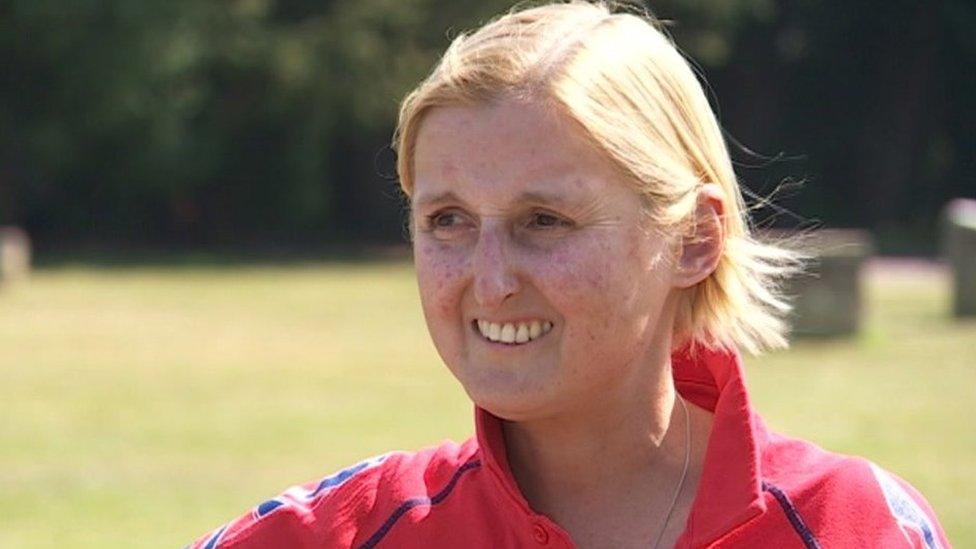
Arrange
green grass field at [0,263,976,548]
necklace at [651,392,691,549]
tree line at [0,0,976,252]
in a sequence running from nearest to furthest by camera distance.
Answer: necklace at [651,392,691,549] < green grass field at [0,263,976,548] < tree line at [0,0,976,252]

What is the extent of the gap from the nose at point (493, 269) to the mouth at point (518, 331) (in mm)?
31

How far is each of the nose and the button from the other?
267mm

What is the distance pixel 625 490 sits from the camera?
2.32 metres

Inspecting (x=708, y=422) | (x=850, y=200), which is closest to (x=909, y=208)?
(x=850, y=200)

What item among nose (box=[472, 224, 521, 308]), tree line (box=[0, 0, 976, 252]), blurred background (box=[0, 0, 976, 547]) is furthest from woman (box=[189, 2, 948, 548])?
tree line (box=[0, 0, 976, 252])

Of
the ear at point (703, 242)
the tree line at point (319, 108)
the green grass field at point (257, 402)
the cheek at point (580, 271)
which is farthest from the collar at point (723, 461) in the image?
the tree line at point (319, 108)

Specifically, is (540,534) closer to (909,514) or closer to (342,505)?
(342,505)

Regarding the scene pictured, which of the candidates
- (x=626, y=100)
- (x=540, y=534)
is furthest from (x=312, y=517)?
(x=626, y=100)

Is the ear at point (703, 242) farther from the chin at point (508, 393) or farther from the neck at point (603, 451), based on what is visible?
the chin at point (508, 393)

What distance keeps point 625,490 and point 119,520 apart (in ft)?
20.6

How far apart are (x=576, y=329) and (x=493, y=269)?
0.12 metres

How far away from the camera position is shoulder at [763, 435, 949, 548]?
7.20ft

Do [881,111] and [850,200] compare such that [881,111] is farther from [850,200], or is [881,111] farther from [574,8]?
[574,8]

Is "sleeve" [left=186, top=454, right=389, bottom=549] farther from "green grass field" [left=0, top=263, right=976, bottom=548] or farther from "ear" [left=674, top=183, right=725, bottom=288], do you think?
"green grass field" [left=0, top=263, right=976, bottom=548]
